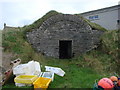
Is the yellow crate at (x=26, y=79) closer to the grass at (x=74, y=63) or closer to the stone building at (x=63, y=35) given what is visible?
the grass at (x=74, y=63)

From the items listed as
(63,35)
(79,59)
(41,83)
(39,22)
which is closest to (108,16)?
(63,35)

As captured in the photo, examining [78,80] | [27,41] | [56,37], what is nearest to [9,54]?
[27,41]

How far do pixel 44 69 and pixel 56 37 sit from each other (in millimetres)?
3417

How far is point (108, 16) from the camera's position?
1634 centimetres

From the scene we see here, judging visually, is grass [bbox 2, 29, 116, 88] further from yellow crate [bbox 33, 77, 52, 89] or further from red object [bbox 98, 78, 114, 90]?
red object [bbox 98, 78, 114, 90]

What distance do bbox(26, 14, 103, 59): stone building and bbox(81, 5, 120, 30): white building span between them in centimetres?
624

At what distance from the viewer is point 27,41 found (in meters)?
9.41

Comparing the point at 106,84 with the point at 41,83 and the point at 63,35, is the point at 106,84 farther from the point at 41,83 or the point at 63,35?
the point at 63,35

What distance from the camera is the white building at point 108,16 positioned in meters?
15.6

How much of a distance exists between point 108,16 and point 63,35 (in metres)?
8.49

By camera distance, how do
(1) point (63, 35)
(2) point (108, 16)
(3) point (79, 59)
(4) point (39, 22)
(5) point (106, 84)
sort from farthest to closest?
(2) point (108, 16) → (4) point (39, 22) → (1) point (63, 35) → (3) point (79, 59) → (5) point (106, 84)

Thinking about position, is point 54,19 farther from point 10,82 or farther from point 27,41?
point 10,82

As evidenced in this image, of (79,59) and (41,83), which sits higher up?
(79,59)

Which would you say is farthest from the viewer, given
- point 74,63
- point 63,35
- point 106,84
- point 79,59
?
point 63,35
